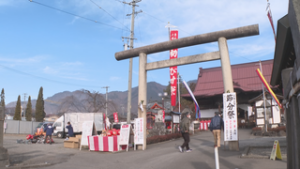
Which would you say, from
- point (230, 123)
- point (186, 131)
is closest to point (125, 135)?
point (186, 131)

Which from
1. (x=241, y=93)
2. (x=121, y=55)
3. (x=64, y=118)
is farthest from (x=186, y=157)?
(x=241, y=93)

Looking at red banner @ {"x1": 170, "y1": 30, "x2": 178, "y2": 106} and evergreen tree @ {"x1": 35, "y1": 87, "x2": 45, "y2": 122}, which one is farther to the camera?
evergreen tree @ {"x1": 35, "y1": 87, "x2": 45, "y2": 122}

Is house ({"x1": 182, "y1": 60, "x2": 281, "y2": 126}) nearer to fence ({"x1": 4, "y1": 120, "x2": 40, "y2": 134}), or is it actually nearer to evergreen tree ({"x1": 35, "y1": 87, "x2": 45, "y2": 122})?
fence ({"x1": 4, "y1": 120, "x2": 40, "y2": 134})

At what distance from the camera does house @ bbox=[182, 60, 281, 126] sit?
34.7 metres

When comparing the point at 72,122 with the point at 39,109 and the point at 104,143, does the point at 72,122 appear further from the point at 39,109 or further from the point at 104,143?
the point at 39,109

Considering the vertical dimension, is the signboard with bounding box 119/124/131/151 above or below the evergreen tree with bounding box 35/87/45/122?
below

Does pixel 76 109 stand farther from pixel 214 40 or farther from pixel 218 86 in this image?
pixel 214 40

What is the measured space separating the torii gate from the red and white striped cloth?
4.61 feet

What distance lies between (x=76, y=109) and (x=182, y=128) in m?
39.3

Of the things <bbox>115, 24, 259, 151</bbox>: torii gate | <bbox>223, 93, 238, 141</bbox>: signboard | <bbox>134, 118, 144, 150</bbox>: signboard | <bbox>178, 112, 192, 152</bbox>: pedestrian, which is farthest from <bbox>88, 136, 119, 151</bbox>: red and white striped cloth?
<bbox>223, 93, 238, 141</bbox>: signboard

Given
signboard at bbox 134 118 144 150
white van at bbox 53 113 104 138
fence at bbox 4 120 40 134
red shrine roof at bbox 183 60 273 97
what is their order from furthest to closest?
fence at bbox 4 120 40 134 < red shrine roof at bbox 183 60 273 97 < white van at bbox 53 113 104 138 < signboard at bbox 134 118 144 150

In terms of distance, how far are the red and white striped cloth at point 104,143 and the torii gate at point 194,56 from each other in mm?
1405

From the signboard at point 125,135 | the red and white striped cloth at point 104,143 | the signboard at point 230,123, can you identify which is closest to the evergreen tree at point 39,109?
the red and white striped cloth at point 104,143

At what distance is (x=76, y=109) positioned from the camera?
48.7m
